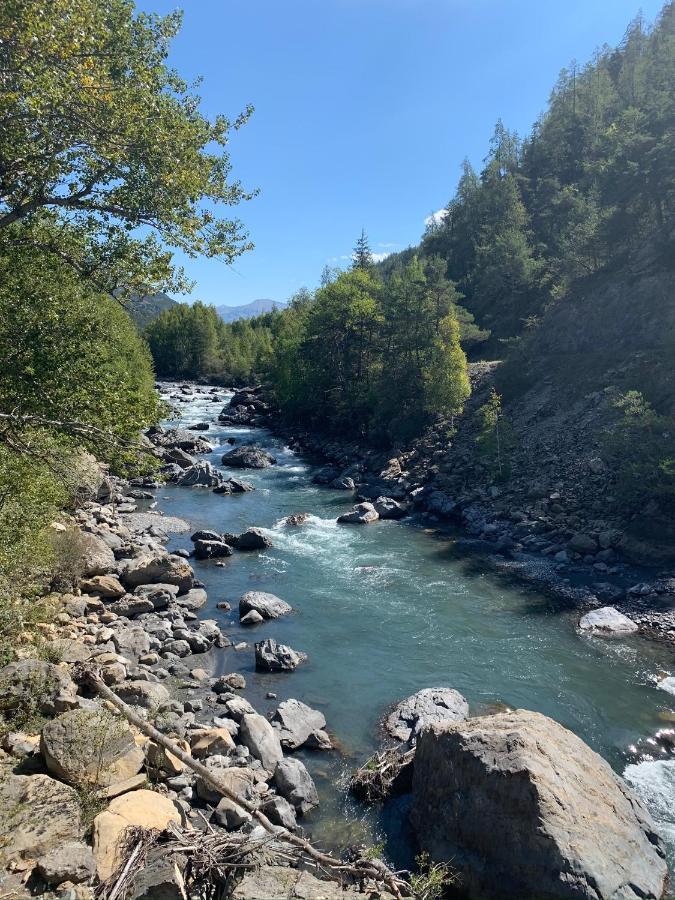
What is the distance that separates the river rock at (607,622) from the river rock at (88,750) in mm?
15372

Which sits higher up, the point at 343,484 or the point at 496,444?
the point at 496,444

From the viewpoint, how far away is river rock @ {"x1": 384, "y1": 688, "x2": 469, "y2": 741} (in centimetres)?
1323

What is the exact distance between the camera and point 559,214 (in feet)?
253

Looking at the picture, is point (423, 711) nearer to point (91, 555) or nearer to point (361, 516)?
point (91, 555)

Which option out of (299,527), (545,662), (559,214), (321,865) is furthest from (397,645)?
(559,214)

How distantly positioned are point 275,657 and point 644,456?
18922mm

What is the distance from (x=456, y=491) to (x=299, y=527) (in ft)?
33.9

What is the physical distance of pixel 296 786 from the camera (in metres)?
10.9

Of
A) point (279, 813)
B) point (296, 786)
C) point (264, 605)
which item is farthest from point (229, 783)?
point (264, 605)

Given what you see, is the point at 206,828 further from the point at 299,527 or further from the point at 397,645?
the point at 299,527

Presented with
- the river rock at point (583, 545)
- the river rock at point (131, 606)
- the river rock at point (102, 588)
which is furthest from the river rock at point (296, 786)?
the river rock at point (583, 545)

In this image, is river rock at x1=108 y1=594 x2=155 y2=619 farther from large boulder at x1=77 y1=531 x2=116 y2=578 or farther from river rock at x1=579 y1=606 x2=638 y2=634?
river rock at x1=579 y1=606 x2=638 y2=634

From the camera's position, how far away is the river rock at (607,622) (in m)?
19.0

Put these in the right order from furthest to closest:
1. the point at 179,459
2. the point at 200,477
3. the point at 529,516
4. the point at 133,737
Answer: the point at 179,459, the point at 200,477, the point at 529,516, the point at 133,737
